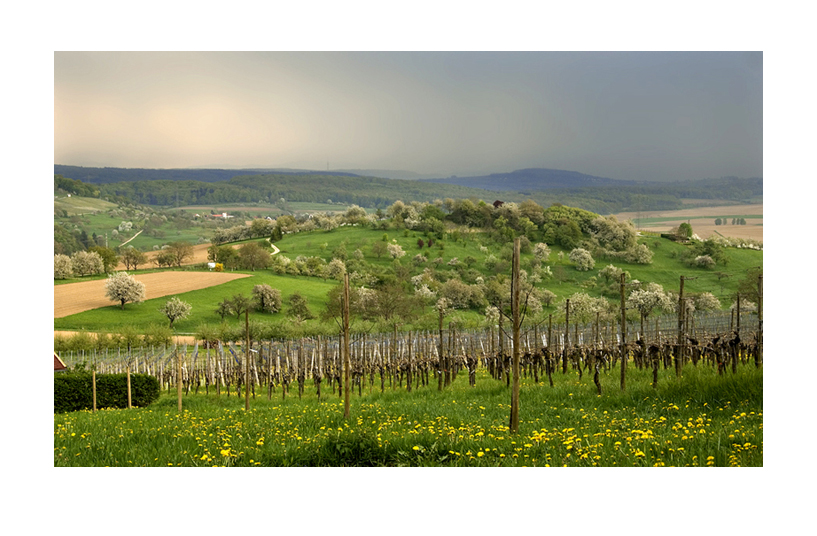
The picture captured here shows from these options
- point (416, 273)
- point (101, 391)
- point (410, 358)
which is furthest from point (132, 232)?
point (410, 358)

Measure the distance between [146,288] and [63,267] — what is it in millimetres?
7097

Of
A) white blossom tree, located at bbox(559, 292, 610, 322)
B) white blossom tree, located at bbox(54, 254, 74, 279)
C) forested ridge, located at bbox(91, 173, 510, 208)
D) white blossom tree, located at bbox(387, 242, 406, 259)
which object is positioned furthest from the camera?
white blossom tree, located at bbox(387, 242, 406, 259)

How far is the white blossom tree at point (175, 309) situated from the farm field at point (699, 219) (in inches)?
1200

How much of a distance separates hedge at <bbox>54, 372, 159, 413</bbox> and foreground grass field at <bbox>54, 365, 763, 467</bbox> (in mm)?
7179

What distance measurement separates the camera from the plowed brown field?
2723cm

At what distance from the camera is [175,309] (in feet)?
109

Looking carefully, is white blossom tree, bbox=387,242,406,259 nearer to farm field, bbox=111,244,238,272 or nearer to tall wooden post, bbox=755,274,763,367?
farm field, bbox=111,244,238,272

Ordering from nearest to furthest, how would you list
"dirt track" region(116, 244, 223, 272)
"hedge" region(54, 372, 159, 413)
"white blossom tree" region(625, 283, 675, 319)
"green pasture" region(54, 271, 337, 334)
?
"hedge" region(54, 372, 159, 413) < "green pasture" region(54, 271, 337, 334) < "dirt track" region(116, 244, 223, 272) < "white blossom tree" region(625, 283, 675, 319)

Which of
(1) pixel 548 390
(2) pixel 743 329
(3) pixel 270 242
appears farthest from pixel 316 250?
(1) pixel 548 390

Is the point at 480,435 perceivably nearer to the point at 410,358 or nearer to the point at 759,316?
the point at 759,316

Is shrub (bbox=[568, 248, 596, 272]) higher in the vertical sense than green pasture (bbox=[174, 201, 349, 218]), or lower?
lower

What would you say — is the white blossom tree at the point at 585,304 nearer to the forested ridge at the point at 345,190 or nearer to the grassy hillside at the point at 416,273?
the grassy hillside at the point at 416,273

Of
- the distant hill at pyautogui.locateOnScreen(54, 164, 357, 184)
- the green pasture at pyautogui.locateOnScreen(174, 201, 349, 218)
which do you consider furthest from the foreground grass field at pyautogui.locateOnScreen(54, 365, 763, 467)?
the green pasture at pyautogui.locateOnScreen(174, 201, 349, 218)

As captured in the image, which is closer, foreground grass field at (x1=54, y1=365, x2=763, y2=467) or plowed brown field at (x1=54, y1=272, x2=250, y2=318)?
foreground grass field at (x1=54, y1=365, x2=763, y2=467)
